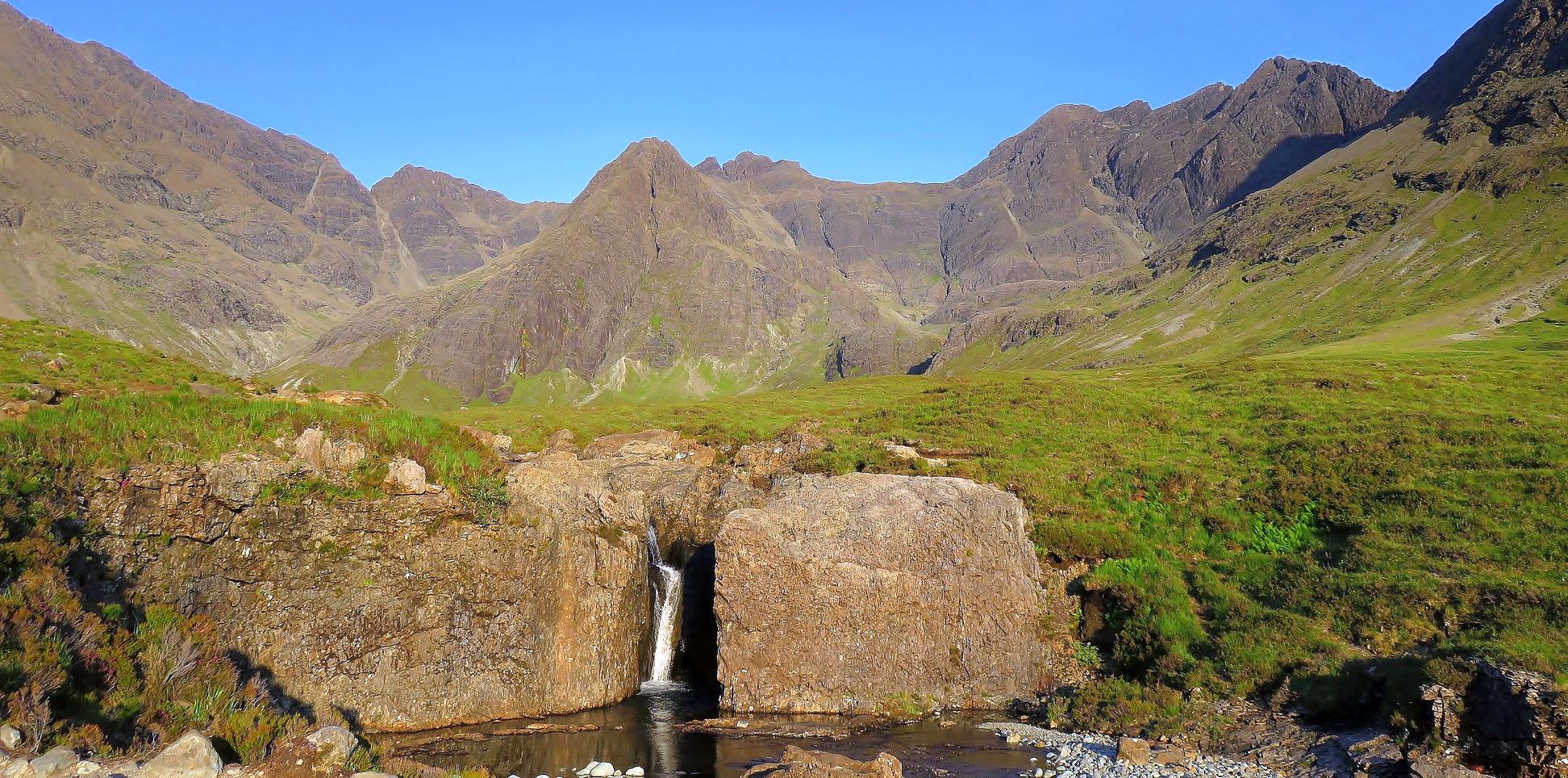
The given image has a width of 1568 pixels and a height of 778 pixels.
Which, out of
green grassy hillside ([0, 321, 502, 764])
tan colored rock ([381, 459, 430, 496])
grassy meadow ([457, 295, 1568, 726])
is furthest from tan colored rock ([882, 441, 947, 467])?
tan colored rock ([381, 459, 430, 496])

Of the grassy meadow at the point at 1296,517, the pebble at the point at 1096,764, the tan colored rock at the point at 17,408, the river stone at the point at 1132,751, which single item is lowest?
the pebble at the point at 1096,764

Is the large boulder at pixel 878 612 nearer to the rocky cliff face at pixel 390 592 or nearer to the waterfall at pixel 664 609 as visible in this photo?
the waterfall at pixel 664 609

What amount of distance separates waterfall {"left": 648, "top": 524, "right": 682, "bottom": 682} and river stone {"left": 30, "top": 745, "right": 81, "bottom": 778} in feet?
58.3

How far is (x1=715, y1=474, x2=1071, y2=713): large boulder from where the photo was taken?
2136 centimetres

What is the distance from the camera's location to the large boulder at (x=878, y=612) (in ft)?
70.1

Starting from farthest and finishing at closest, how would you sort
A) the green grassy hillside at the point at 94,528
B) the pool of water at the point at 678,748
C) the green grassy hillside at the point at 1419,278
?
the green grassy hillside at the point at 1419,278, the pool of water at the point at 678,748, the green grassy hillside at the point at 94,528

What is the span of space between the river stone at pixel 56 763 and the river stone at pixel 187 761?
61 centimetres

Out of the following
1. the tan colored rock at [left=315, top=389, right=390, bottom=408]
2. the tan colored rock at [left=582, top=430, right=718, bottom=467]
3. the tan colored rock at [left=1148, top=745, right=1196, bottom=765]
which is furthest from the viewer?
the tan colored rock at [left=582, top=430, right=718, bottom=467]

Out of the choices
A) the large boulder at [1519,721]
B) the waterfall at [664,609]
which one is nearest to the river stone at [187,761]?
the waterfall at [664,609]

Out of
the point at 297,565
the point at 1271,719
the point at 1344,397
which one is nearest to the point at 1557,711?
the point at 1271,719

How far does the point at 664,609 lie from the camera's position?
2567cm

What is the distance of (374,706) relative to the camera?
1909cm

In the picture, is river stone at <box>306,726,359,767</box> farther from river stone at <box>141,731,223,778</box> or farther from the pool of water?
the pool of water

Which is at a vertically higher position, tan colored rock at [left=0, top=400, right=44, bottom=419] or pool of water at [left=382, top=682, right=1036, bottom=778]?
tan colored rock at [left=0, top=400, right=44, bottom=419]
